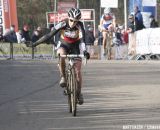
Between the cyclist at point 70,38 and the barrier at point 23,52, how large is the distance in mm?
17990

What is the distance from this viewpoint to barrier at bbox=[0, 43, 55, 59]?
30344 millimetres

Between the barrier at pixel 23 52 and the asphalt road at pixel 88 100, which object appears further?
the barrier at pixel 23 52

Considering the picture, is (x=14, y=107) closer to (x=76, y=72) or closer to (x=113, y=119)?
(x=76, y=72)

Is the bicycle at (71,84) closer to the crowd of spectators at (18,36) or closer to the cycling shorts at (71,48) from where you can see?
the cycling shorts at (71,48)

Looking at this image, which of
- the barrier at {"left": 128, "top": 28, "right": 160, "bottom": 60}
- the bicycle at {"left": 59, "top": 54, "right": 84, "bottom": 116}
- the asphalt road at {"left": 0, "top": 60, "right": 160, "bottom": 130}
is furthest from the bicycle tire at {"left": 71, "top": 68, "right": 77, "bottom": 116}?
the barrier at {"left": 128, "top": 28, "right": 160, "bottom": 60}

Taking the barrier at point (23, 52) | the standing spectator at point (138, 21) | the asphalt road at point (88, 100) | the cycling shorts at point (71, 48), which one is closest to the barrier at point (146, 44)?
the standing spectator at point (138, 21)

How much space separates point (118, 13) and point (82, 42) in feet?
202

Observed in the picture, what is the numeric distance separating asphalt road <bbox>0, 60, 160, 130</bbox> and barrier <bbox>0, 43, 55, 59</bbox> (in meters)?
7.83

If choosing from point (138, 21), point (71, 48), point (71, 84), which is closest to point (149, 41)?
point (138, 21)

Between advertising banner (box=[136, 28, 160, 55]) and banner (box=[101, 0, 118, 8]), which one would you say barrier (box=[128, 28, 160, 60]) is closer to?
advertising banner (box=[136, 28, 160, 55])

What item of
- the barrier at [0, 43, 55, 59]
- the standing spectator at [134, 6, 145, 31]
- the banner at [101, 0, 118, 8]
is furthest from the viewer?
the banner at [101, 0, 118, 8]

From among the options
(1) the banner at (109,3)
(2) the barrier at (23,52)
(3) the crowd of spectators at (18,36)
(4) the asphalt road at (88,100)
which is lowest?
(2) the barrier at (23,52)

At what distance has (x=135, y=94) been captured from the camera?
14.8 meters

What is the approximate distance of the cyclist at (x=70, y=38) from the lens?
11.8m
